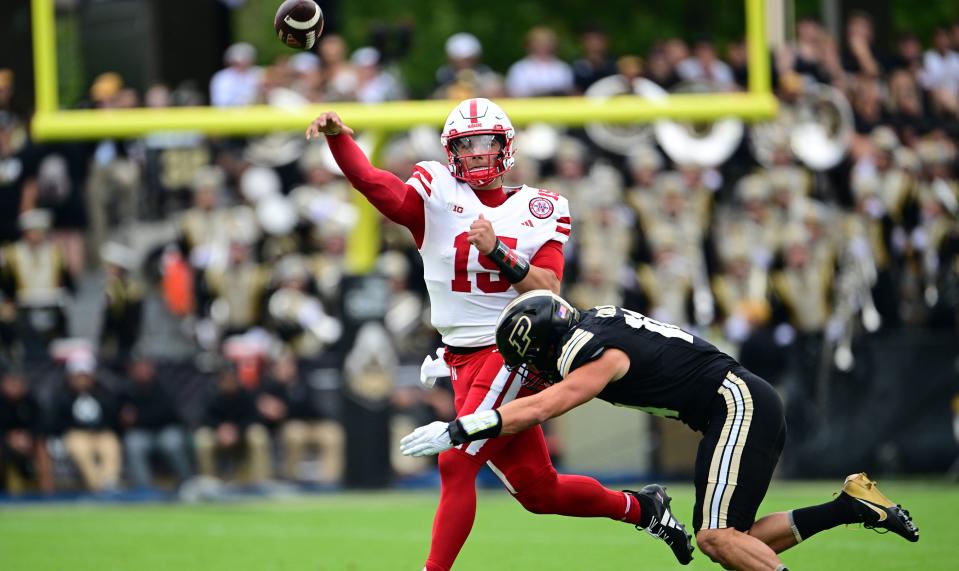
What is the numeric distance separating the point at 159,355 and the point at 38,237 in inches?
60.1

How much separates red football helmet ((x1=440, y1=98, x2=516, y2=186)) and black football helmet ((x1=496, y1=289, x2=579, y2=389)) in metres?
0.82

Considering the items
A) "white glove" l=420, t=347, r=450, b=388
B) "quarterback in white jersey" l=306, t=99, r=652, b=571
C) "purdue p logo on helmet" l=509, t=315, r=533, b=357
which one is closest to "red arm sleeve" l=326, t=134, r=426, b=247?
"quarterback in white jersey" l=306, t=99, r=652, b=571

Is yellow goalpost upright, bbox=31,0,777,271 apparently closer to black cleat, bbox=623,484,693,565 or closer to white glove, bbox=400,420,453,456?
black cleat, bbox=623,484,693,565

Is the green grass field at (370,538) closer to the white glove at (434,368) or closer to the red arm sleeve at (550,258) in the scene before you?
the white glove at (434,368)

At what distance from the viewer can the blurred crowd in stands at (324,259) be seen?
13.7 metres

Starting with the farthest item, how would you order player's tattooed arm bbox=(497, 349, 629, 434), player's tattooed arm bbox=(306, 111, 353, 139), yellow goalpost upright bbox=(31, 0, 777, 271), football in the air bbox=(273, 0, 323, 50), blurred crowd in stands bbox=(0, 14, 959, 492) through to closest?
blurred crowd in stands bbox=(0, 14, 959, 492) → yellow goalpost upright bbox=(31, 0, 777, 271) → football in the air bbox=(273, 0, 323, 50) → player's tattooed arm bbox=(306, 111, 353, 139) → player's tattooed arm bbox=(497, 349, 629, 434)

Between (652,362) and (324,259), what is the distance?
8.51 metres

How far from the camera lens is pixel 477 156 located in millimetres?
6895

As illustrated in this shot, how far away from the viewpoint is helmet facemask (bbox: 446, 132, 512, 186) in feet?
22.6

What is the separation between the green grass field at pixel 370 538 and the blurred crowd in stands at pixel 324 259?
3.14 ft

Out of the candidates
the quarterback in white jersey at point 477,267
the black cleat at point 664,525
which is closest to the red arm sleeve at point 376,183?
the quarterback in white jersey at point 477,267

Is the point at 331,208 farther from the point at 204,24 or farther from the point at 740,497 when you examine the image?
the point at 740,497

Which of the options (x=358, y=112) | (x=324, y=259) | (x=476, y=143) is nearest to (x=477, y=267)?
(x=476, y=143)

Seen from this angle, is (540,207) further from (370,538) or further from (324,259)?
(324,259)
